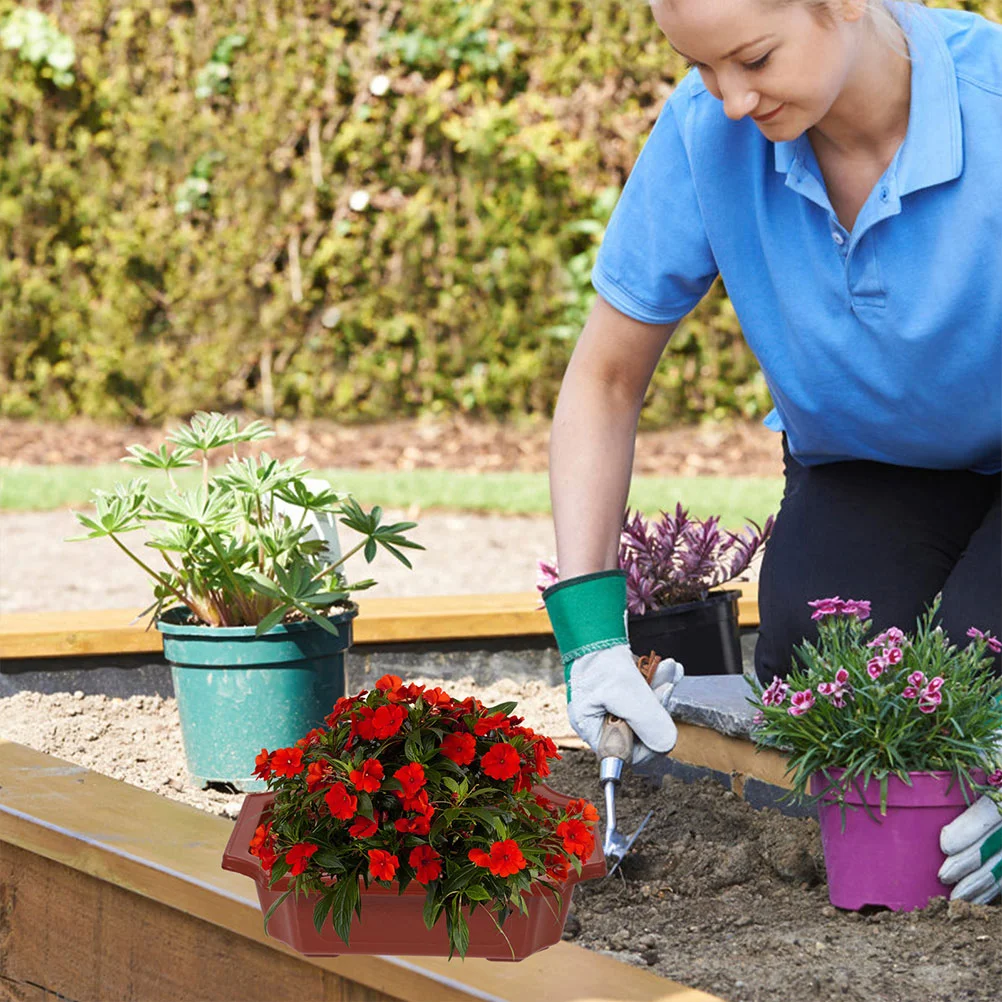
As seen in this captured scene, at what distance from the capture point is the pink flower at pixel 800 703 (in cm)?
162

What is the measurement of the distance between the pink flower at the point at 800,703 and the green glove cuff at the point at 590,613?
302 millimetres

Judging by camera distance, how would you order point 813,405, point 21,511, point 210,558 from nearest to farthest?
point 813,405 → point 210,558 → point 21,511

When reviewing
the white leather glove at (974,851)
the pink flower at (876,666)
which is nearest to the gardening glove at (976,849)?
the white leather glove at (974,851)

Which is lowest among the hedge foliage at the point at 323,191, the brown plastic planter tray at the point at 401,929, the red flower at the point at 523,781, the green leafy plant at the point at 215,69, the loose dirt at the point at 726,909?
the loose dirt at the point at 726,909

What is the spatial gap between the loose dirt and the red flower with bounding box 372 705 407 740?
15.4 inches

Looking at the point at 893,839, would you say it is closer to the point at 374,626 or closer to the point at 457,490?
the point at 374,626

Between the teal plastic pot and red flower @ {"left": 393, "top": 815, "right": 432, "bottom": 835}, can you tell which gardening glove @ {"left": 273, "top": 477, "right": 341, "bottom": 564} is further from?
red flower @ {"left": 393, "top": 815, "right": 432, "bottom": 835}

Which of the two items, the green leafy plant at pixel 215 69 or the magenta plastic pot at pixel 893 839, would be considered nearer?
the magenta plastic pot at pixel 893 839

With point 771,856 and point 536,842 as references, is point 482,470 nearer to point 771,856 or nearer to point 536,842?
point 771,856

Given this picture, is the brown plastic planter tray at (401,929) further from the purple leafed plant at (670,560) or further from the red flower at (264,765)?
the purple leafed plant at (670,560)

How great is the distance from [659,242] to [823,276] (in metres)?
0.23

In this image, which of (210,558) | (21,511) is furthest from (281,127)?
(210,558)

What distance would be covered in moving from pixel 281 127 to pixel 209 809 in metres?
4.93

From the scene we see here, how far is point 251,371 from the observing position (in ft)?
22.5
